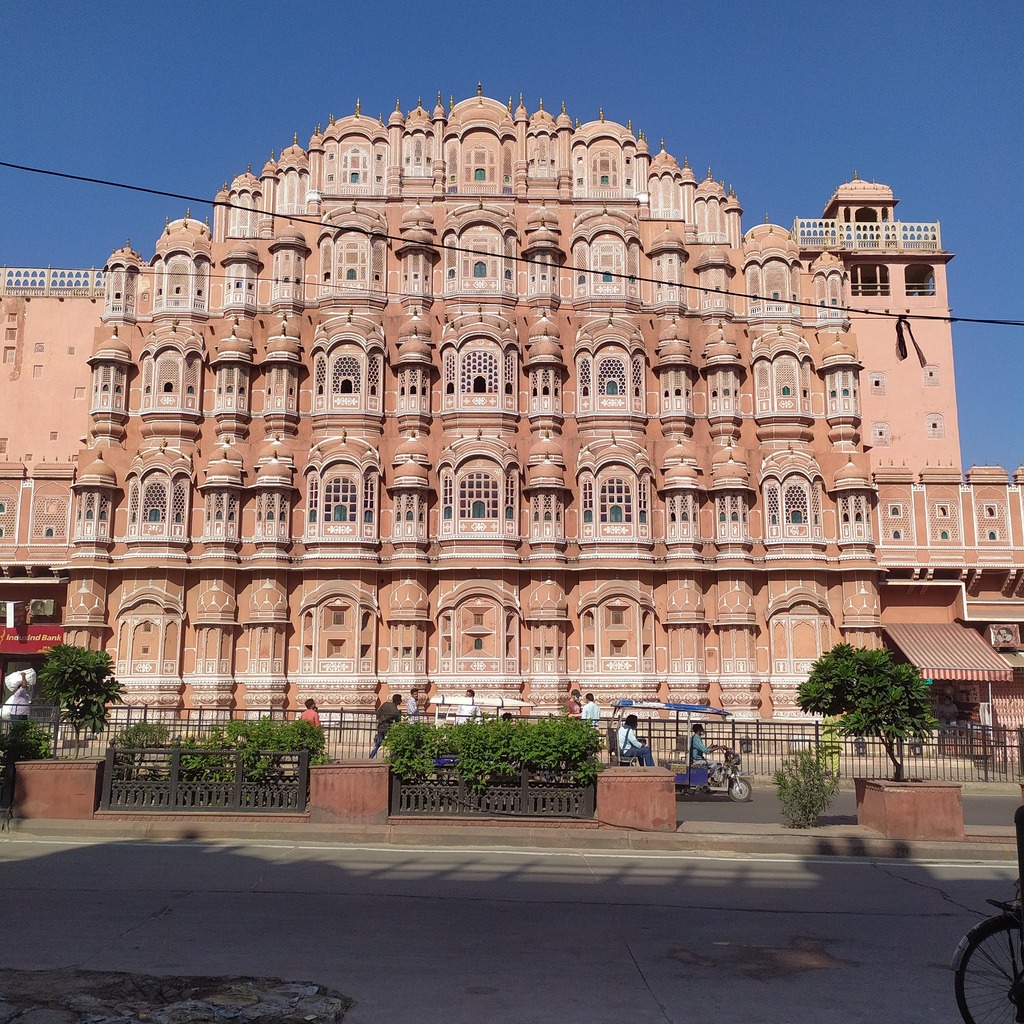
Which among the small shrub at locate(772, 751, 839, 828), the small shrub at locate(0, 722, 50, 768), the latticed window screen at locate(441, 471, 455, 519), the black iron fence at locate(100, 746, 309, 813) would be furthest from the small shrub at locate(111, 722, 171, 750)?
the latticed window screen at locate(441, 471, 455, 519)

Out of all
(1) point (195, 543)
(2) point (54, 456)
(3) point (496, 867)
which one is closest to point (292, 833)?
(3) point (496, 867)

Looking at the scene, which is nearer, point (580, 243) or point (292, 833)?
point (292, 833)

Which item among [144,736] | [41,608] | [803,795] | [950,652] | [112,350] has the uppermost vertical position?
[112,350]

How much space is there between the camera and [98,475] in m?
34.3

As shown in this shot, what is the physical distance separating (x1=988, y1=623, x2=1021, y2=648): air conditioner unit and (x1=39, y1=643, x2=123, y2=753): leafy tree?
2997cm

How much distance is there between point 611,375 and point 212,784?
2462 centimetres

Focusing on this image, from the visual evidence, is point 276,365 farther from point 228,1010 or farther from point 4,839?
point 228,1010

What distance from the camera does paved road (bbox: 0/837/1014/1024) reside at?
7.28 metres

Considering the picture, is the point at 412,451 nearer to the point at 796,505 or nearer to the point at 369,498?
the point at 369,498

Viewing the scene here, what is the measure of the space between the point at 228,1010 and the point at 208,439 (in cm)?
3125

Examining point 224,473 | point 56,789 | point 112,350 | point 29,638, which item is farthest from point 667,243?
point 56,789

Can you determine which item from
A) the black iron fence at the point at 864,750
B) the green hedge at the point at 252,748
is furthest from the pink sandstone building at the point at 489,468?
the green hedge at the point at 252,748

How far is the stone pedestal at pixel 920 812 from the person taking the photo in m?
14.2

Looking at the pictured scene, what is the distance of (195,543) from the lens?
113 feet
